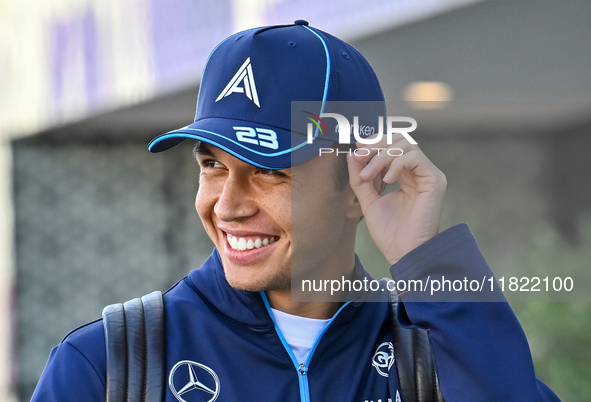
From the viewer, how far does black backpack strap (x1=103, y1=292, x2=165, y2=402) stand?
1.51 meters

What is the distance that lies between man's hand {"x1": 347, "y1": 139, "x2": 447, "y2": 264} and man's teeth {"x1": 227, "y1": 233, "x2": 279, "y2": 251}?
276mm

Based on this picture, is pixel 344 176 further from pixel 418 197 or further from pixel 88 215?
pixel 88 215

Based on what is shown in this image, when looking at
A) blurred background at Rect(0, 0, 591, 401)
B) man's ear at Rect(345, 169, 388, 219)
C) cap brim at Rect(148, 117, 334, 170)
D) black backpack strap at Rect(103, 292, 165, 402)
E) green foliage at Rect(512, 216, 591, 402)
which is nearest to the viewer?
black backpack strap at Rect(103, 292, 165, 402)

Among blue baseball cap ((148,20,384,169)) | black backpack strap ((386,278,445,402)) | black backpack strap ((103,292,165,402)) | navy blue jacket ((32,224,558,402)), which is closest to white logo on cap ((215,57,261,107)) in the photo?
blue baseball cap ((148,20,384,169))

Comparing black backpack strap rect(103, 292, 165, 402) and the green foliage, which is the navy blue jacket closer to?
black backpack strap rect(103, 292, 165, 402)

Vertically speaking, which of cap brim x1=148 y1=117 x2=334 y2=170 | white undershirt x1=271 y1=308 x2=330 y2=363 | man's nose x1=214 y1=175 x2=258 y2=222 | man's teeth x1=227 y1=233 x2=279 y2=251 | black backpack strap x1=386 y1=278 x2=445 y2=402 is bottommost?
black backpack strap x1=386 y1=278 x2=445 y2=402

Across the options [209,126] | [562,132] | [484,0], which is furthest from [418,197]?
[562,132]

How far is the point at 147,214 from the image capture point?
239 inches

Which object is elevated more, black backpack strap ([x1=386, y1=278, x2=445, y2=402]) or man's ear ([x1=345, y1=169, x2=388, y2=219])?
man's ear ([x1=345, y1=169, x2=388, y2=219])

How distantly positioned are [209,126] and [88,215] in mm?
4541

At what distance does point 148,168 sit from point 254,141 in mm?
4652

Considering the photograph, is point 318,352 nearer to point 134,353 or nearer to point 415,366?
point 415,366

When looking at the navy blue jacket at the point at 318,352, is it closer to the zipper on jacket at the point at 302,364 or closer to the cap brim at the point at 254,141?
the zipper on jacket at the point at 302,364

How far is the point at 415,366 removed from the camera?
1.70 meters
